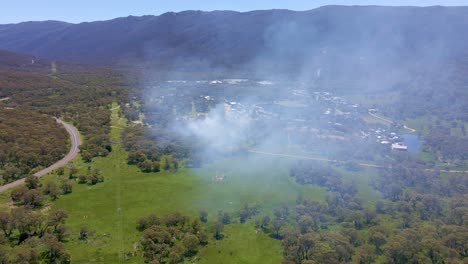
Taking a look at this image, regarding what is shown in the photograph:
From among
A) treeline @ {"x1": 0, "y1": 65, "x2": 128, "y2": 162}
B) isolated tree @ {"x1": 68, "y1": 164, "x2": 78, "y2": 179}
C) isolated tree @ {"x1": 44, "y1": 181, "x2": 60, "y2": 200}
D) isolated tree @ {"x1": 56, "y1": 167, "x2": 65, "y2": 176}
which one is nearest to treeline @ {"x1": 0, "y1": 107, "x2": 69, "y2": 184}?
isolated tree @ {"x1": 56, "y1": 167, "x2": 65, "y2": 176}

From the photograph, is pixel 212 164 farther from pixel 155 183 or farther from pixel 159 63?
pixel 159 63

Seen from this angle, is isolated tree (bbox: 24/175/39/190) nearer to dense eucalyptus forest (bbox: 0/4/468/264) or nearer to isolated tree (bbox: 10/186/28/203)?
dense eucalyptus forest (bbox: 0/4/468/264)

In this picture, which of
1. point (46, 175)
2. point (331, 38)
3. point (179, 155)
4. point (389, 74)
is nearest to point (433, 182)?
point (179, 155)

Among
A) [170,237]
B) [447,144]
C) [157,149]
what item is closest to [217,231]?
[170,237]

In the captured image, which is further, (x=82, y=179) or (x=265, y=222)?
(x=82, y=179)

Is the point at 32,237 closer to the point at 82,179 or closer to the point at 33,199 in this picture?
the point at 33,199

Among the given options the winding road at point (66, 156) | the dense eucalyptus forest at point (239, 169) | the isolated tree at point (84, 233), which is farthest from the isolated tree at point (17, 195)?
the isolated tree at point (84, 233)
